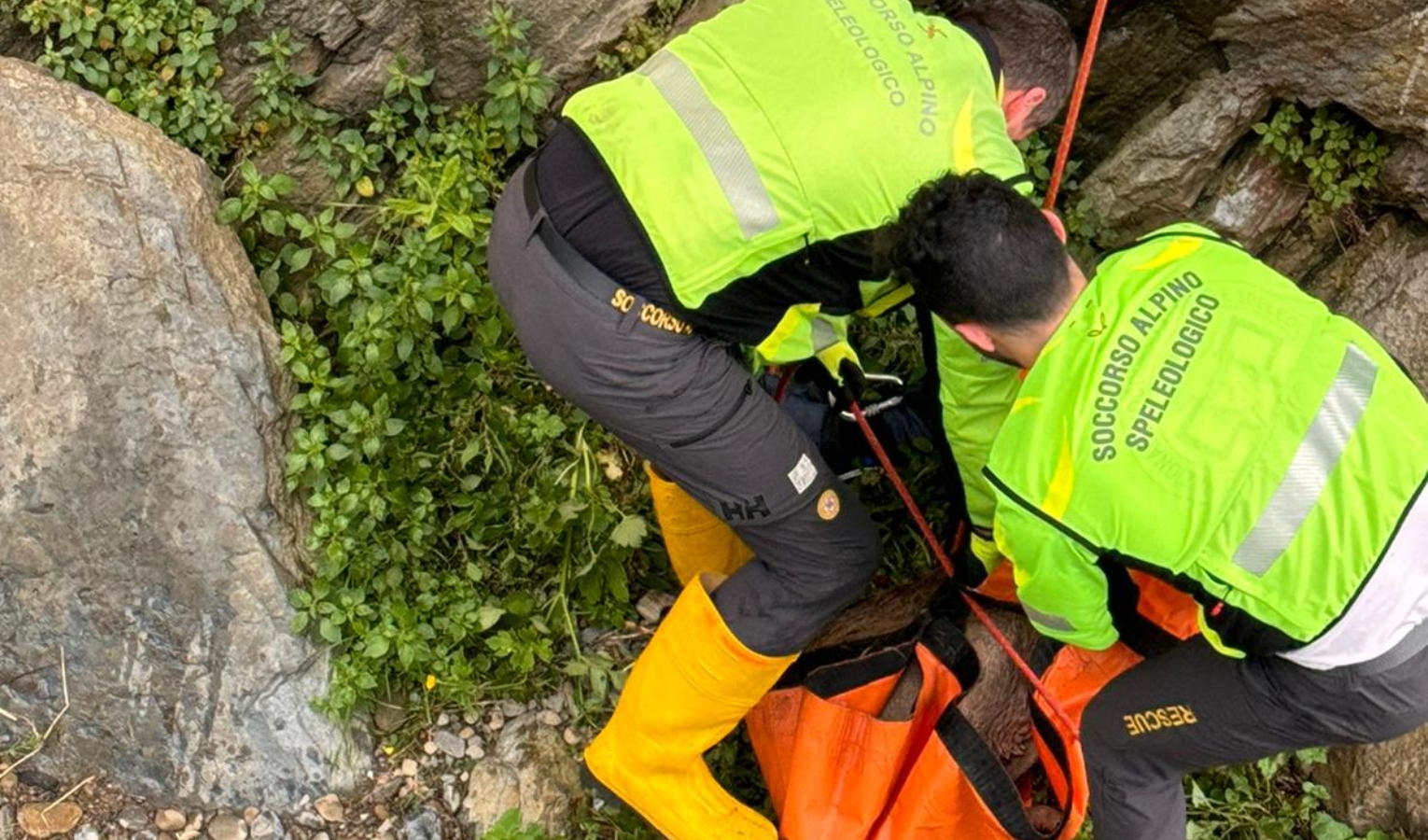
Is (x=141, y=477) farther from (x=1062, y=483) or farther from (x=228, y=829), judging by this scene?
(x=1062, y=483)

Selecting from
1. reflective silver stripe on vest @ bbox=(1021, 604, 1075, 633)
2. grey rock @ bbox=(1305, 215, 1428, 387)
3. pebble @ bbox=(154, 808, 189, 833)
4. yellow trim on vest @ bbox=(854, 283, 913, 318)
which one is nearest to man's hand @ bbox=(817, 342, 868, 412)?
yellow trim on vest @ bbox=(854, 283, 913, 318)

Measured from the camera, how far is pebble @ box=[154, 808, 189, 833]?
349 centimetres

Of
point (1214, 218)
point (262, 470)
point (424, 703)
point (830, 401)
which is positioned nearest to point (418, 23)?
point (262, 470)

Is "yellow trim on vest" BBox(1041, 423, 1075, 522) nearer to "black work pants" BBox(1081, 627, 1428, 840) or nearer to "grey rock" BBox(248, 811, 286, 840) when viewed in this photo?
"black work pants" BBox(1081, 627, 1428, 840)

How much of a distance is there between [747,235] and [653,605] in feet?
5.44

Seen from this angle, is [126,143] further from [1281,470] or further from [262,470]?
[1281,470]

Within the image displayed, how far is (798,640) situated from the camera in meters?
3.14

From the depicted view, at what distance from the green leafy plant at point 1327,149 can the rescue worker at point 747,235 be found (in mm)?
1002

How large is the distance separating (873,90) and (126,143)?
2068mm

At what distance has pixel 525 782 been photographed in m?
3.58

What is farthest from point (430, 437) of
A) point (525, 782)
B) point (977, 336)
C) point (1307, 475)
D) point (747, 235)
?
point (1307, 475)

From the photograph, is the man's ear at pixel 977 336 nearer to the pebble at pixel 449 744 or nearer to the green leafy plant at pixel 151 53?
the pebble at pixel 449 744

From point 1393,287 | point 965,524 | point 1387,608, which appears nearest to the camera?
point 1387,608

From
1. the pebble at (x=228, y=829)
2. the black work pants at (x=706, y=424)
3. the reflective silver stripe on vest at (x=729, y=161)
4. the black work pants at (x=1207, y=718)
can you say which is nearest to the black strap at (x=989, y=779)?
the black work pants at (x=1207, y=718)
